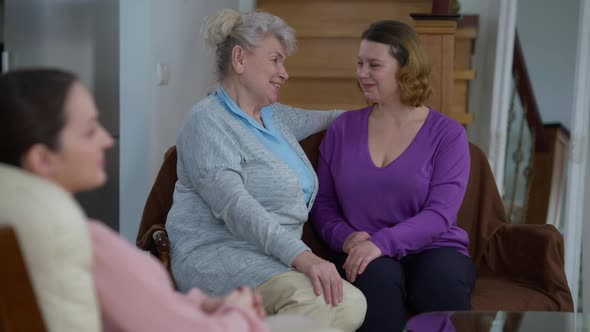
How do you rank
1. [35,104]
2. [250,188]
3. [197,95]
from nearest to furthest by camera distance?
[35,104] → [250,188] → [197,95]

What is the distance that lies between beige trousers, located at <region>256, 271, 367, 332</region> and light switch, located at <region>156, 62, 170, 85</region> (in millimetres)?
1456

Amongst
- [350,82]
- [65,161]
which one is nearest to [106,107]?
[350,82]

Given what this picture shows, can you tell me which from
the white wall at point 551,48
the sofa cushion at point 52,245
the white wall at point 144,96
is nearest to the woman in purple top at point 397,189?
the white wall at point 144,96

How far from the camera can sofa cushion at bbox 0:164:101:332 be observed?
1.29 meters

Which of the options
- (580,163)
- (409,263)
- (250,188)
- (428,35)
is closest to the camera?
(250,188)

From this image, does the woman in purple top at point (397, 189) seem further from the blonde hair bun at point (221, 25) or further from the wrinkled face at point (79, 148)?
the wrinkled face at point (79, 148)

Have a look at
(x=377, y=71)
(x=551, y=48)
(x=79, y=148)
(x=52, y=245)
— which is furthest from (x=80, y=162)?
(x=551, y=48)

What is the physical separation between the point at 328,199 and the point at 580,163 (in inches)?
58.1

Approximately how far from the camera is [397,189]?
2.85 meters

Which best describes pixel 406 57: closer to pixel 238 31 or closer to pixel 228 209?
pixel 238 31

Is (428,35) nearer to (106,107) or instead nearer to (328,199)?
(328,199)

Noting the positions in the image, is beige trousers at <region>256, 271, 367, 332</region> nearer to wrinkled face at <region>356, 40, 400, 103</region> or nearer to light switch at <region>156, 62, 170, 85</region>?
wrinkled face at <region>356, 40, 400, 103</region>

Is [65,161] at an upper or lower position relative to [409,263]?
upper

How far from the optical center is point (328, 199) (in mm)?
2988
